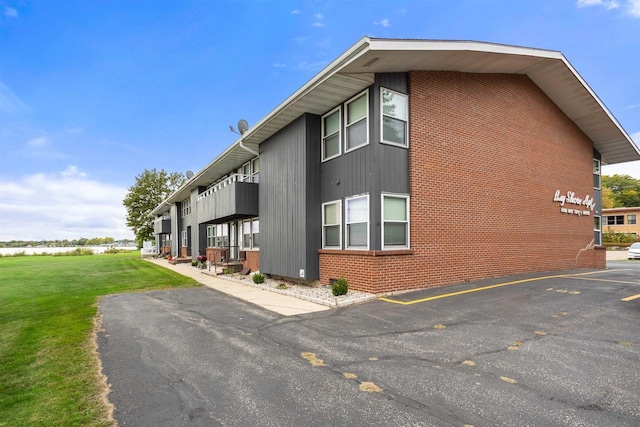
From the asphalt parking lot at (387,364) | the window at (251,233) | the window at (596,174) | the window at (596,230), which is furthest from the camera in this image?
the window at (596,174)

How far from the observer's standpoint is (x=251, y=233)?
642 inches

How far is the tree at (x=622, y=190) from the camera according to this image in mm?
62281

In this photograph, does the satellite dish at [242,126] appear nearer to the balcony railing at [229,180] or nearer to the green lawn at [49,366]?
the balcony railing at [229,180]

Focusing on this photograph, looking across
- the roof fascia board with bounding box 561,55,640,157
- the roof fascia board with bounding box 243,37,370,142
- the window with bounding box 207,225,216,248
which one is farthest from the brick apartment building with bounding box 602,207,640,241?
the roof fascia board with bounding box 243,37,370,142

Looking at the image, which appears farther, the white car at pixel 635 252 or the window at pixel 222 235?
the white car at pixel 635 252

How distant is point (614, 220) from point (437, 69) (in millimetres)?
49609

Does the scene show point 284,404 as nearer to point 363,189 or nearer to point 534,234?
point 363,189

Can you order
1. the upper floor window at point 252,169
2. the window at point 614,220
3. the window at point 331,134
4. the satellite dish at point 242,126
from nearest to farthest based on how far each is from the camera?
the window at point 331,134 < the upper floor window at point 252,169 < the satellite dish at point 242,126 < the window at point 614,220

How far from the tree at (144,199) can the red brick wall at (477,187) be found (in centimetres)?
4992

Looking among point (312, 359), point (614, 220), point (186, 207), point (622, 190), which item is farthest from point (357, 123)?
point (622, 190)

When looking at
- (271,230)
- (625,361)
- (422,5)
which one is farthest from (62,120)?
(625,361)

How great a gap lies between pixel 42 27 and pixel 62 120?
14265 millimetres

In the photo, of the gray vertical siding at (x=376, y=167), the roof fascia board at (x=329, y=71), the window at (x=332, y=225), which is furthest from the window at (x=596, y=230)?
the roof fascia board at (x=329, y=71)

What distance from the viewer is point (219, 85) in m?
32.8
